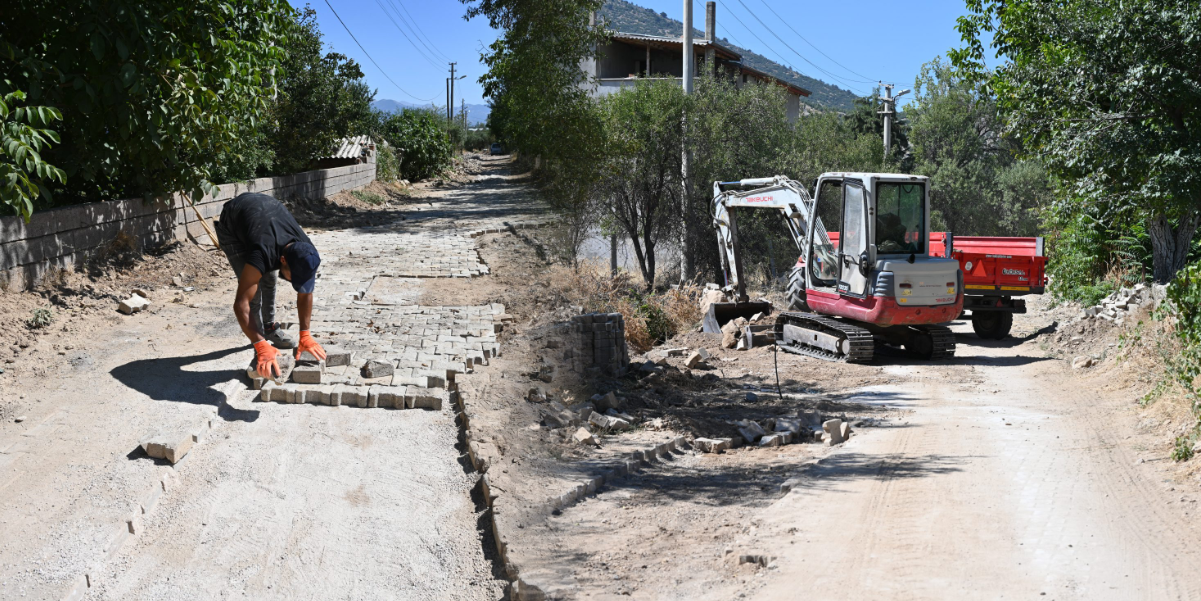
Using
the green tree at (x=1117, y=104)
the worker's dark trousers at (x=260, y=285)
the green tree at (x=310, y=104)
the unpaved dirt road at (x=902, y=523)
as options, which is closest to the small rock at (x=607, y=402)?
the unpaved dirt road at (x=902, y=523)

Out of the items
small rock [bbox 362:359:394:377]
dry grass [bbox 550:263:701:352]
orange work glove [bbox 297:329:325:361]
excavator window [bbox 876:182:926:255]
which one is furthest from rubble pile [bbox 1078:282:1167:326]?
orange work glove [bbox 297:329:325:361]

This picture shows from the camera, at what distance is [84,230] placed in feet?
33.9

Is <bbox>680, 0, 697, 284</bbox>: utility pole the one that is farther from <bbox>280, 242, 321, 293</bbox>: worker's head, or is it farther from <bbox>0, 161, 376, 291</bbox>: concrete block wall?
<bbox>280, 242, 321, 293</bbox>: worker's head

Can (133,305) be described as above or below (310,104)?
below

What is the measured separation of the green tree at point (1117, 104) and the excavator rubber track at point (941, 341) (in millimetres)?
3080

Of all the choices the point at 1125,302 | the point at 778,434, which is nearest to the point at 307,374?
the point at 778,434

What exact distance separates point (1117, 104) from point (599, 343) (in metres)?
8.53

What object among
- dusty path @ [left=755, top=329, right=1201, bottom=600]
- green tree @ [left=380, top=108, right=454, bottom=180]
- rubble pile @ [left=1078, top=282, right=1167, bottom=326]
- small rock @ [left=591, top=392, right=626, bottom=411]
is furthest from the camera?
green tree @ [left=380, top=108, right=454, bottom=180]

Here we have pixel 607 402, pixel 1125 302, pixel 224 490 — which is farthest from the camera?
pixel 1125 302

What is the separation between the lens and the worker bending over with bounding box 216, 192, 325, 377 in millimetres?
6809

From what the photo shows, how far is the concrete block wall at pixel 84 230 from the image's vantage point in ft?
29.2

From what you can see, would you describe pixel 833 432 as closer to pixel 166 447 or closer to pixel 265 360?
pixel 265 360

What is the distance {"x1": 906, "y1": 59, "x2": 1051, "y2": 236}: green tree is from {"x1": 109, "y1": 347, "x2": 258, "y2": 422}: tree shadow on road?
1359 inches

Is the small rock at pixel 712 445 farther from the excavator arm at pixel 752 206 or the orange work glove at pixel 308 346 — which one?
the excavator arm at pixel 752 206
